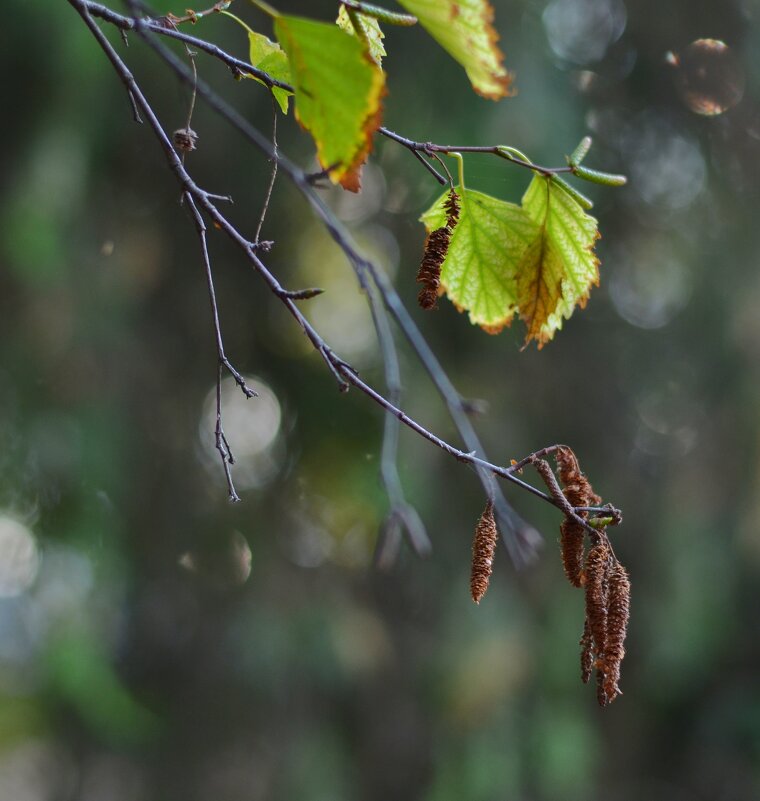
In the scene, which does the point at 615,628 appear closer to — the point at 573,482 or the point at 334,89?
the point at 573,482

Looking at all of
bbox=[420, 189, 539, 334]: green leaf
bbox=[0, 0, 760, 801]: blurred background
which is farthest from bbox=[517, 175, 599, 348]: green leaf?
bbox=[0, 0, 760, 801]: blurred background

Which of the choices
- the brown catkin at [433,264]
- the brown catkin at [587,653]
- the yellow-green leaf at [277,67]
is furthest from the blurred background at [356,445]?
the brown catkin at [587,653]

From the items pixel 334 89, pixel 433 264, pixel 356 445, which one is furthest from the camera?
pixel 356 445

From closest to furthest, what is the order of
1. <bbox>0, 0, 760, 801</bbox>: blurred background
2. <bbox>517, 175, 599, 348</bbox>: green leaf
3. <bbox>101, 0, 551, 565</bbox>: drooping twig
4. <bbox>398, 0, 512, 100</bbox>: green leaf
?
1. <bbox>101, 0, 551, 565</bbox>: drooping twig
2. <bbox>398, 0, 512, 100</bbox>: green leaf
3. <bbox>517, 175, 599, 348</bbox>: green leaf
4. <bbox>0, 0, 760, 801</bbox>: blurred background

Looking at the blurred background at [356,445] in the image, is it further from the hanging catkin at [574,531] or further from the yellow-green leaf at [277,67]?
the hanging catkin at [574,531]

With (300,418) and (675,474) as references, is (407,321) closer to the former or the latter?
(300,418)

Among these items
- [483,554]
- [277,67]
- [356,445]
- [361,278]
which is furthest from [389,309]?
[356,445]

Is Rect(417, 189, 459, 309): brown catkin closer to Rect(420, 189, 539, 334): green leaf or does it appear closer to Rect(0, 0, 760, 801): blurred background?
Rect(420, 189, 539, 334): green leaf
